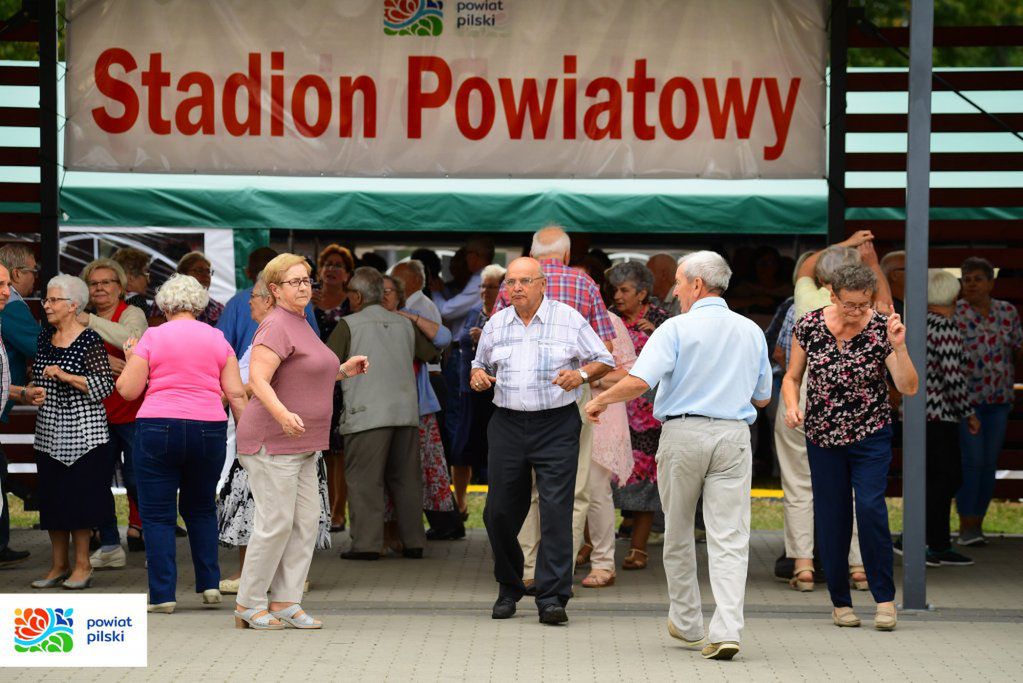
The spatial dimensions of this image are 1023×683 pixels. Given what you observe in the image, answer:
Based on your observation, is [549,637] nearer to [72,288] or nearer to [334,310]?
[72,288]

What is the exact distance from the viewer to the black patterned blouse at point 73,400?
905 centimetres

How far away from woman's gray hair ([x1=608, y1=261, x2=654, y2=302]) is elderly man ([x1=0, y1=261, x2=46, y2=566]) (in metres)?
3.44

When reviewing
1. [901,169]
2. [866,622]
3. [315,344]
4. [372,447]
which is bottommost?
[866,622]

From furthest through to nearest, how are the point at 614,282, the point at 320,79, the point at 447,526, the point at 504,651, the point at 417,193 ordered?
1. the point at 417,193
2. the point at 447,526
3. the point at 320,79
4. the point at 614,282
5. the point at 504,651

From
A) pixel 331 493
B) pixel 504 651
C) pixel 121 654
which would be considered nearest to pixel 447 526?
pixel 331 493

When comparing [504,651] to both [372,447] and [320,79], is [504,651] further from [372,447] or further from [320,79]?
[320,79]

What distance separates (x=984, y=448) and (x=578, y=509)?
356 cm

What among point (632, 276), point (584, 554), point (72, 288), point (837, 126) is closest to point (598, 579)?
point (584, 554)

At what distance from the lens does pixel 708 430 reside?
7.27m

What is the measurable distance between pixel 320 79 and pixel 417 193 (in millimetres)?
3035

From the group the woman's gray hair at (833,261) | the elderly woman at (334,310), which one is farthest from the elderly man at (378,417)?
the woman's gray hair at (833,261)

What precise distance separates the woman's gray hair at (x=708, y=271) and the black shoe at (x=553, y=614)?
185 cm

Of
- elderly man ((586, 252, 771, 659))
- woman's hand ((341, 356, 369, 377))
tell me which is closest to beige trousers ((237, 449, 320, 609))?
woman's hand ((341, 356, 369, 377))

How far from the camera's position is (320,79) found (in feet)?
34.6
